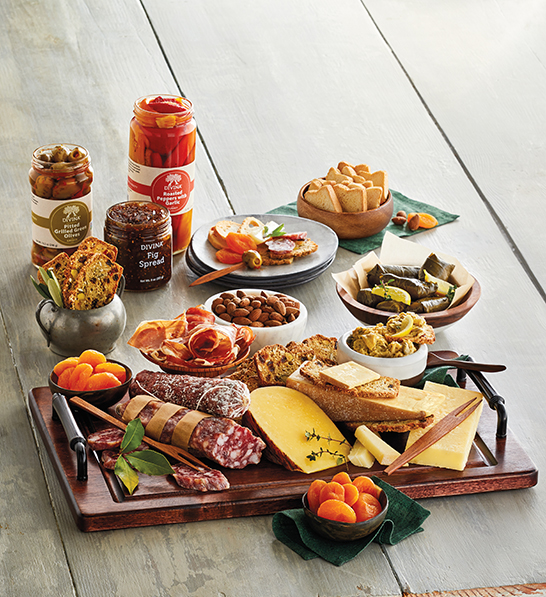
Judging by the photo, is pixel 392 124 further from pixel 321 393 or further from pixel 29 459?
pixel 29 459

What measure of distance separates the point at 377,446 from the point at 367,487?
15 centimetres

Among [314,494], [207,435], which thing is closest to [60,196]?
[207,435]

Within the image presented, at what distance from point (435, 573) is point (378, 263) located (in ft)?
3.29

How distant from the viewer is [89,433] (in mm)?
1729

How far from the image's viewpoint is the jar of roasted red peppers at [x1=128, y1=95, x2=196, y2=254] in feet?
7.89

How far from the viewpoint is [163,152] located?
2.44 metres

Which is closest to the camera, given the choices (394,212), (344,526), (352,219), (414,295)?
(344,526)

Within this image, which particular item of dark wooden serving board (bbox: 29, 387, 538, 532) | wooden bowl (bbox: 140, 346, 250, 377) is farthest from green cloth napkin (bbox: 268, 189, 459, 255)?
dark wooden serving board (bbox: 29, 387, 538, 532)

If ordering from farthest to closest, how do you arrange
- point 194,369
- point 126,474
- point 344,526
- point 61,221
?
point 61,221 < point 194,369 < point 126,474 < point 344,526

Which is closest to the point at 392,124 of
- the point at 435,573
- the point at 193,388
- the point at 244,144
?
the point at 244,144

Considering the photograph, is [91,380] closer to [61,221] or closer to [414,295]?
[61,221]

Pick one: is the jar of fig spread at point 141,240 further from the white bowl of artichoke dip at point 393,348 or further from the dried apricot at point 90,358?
the white bowl of artichoke dip at point 393,348

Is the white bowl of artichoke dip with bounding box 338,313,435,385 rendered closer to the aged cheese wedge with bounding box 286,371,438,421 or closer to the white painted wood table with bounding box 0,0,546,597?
the aged cheese wedge with bounding box 286,371,438,421

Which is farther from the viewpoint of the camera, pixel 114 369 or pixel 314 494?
pixel 114 369
